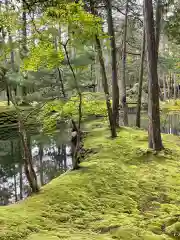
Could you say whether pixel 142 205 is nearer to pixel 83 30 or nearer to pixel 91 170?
pixel 91 170

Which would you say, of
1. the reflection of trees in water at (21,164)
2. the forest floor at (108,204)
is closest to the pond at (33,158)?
the reflection of trees in water at (21,164)

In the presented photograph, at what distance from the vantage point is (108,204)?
17.2 ft

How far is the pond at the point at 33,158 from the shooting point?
8472mm

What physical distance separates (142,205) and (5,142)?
36.2 feet

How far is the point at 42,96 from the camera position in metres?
6.60

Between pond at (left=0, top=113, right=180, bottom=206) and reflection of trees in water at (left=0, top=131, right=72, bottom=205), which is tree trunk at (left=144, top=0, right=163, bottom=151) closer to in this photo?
pond at (left=0, top=113, right=180, bottom=206)

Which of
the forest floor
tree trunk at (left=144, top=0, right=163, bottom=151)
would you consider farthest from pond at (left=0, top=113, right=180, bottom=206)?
tree trunk at (left=144, top=0, right=163, bottom=151)

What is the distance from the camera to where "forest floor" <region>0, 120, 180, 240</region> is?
3.87m

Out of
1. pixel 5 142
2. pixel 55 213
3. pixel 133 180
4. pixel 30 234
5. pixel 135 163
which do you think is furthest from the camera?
pixel 5 142

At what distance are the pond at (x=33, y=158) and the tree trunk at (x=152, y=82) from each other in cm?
343

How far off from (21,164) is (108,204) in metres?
6.42

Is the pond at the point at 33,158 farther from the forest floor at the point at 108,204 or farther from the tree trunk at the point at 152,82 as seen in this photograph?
the tree trunk at the point at 152,82

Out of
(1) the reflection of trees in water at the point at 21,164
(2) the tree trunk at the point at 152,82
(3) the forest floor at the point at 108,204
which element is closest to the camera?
(3) the forest floor at the point at 108,204

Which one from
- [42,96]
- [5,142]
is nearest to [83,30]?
[42,96]
